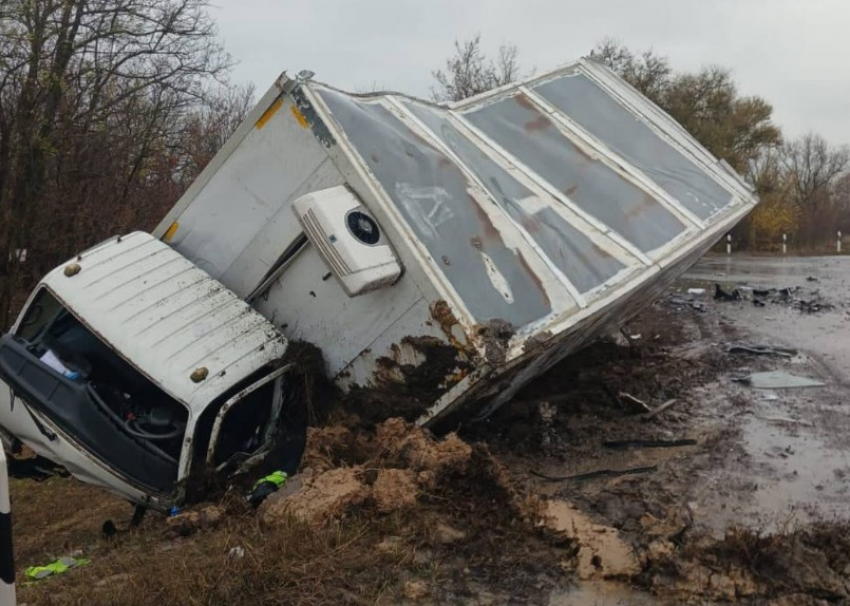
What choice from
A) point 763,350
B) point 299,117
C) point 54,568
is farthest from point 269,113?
point 763,350

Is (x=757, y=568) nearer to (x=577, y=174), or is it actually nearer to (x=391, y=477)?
(x=391, y=477)

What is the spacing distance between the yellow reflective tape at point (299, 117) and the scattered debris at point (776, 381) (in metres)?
3.96

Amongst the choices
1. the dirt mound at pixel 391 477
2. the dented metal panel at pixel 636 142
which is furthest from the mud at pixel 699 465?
the dented metal panel at pixel 636 142

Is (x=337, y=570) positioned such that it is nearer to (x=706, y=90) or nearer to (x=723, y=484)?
(x=723, y=484)

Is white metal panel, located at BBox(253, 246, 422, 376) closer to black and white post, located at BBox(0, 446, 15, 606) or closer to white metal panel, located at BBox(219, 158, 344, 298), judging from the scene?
white metal panel, located at BBox(219, 158, 344, 298)

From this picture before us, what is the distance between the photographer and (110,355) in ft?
14.8

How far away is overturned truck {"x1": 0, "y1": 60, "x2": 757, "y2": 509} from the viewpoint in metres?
3.83

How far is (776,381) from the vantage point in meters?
5.78

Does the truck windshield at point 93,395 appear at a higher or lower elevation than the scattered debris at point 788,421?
higher

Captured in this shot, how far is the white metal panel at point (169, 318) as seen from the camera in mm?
3953

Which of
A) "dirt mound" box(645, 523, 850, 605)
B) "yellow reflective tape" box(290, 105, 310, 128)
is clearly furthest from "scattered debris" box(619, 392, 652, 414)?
"yellow reflective tape" box(290, 105, 310, 128)

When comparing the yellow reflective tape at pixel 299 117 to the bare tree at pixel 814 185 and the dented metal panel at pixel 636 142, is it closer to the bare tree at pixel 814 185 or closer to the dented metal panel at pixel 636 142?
the dented metal panel at pixel 636 142

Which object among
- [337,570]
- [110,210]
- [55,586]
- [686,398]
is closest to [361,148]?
[337,570]

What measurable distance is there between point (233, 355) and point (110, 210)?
30.5ft
